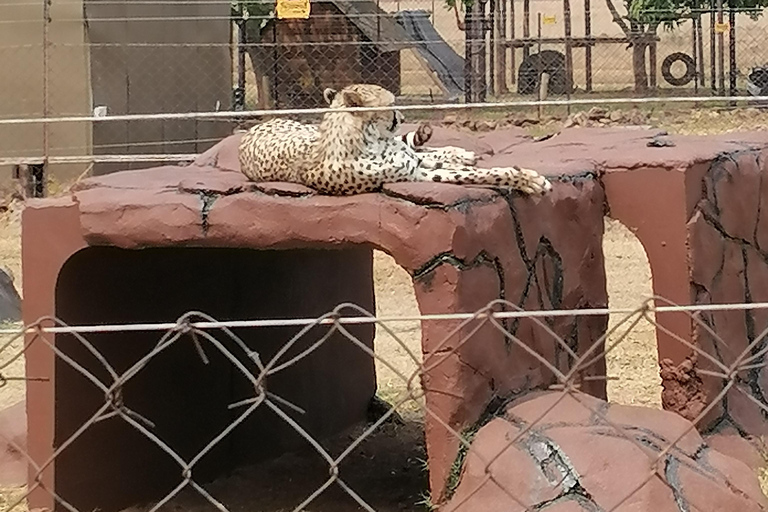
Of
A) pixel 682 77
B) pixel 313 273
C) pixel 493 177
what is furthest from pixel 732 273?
pixel 682 77

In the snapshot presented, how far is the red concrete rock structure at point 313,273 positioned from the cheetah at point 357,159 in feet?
0.29

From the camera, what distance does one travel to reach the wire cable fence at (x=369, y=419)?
8.63 feet

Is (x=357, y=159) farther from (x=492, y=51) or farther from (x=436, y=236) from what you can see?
(x=492, y=51)

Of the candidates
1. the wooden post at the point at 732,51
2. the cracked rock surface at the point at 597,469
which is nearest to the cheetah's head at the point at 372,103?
the cracked rock surface at the point at 597,469

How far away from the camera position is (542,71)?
14.3m

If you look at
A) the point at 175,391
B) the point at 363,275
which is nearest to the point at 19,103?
the point at 363,275

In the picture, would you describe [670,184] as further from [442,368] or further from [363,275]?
[363,275]

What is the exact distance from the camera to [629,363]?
21.7 feet

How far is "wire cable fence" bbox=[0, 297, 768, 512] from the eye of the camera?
263 centimetres

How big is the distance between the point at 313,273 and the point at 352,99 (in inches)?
54.4

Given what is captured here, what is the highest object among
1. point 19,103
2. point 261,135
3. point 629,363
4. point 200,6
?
point 200,6

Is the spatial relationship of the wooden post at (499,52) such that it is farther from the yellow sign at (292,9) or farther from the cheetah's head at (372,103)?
the cheetah's head at (372,103)

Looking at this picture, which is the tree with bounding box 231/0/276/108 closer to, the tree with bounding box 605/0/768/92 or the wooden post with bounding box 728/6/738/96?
the tree with bounding box 605/0/768/92

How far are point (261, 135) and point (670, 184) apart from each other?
1.49m
